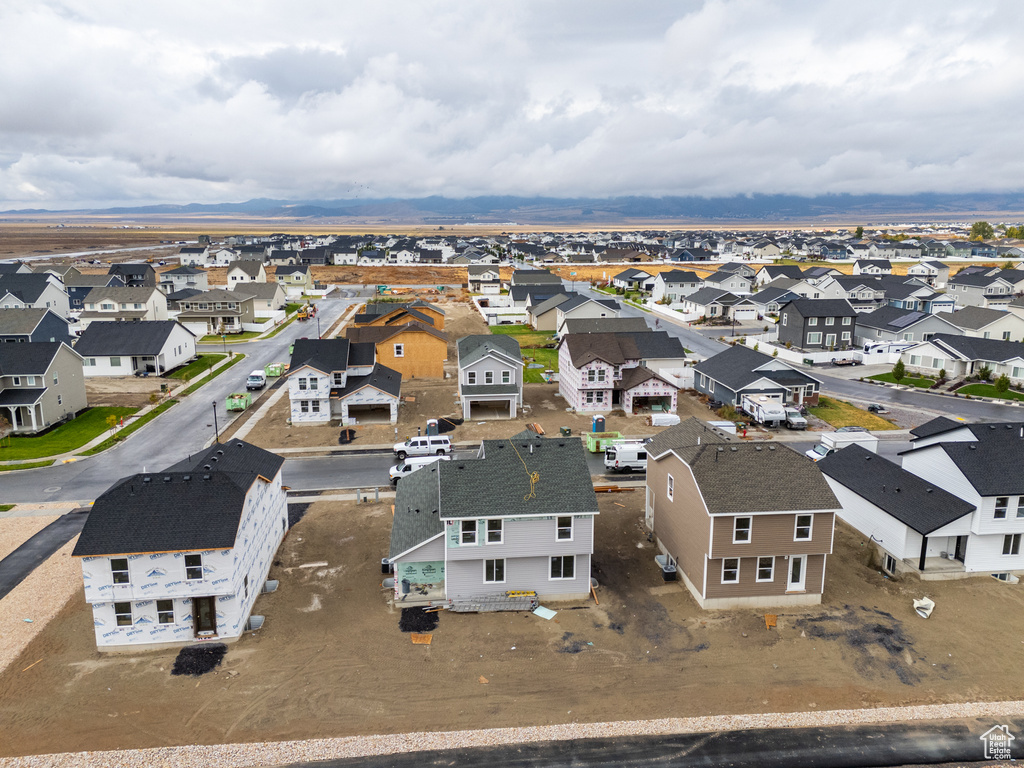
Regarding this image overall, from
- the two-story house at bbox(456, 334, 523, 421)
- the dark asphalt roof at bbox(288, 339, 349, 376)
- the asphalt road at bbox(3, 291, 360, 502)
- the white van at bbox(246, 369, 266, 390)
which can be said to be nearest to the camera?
the asphalt road at bbox(3, 291, 360, 502)

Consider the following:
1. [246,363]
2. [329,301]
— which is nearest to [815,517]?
[246,363]

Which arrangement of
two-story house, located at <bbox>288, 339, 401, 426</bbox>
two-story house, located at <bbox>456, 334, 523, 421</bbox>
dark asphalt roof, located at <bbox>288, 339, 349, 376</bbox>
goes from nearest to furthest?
two-story house, located at <bbox>288, 339, 401, 426</bbox> → two-story house, located at <bbox>456, 334, 523, 421</bbox> → dark asphalt roof, located at <bbox>288, 339, 349, 376</bbox>

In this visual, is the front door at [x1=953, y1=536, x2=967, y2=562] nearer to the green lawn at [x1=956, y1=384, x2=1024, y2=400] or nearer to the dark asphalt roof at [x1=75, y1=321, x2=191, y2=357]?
the green lawn at [x1=956, y1=384, x2=1024, y2=400]

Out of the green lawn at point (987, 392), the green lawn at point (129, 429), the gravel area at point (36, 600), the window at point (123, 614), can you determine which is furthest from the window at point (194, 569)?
the green lawn at point (987, 392)

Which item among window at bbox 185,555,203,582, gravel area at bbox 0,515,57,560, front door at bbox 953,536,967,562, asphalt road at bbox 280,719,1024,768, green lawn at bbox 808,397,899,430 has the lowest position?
asphalt road at bbox 280,719,1024,768

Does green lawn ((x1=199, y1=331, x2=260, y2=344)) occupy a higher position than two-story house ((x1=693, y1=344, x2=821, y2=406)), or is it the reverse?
two-story house ((x1=693, y1=344, x2=821, y2=406))

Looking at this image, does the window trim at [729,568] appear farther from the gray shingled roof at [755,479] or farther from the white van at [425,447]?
the white van at [425,447]

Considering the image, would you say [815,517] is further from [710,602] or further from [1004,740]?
[1004,740]

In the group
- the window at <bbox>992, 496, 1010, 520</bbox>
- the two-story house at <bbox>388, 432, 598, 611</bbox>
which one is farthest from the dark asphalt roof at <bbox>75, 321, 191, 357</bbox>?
the window at <bbox>992, 496, 1010, 520</bbox>
